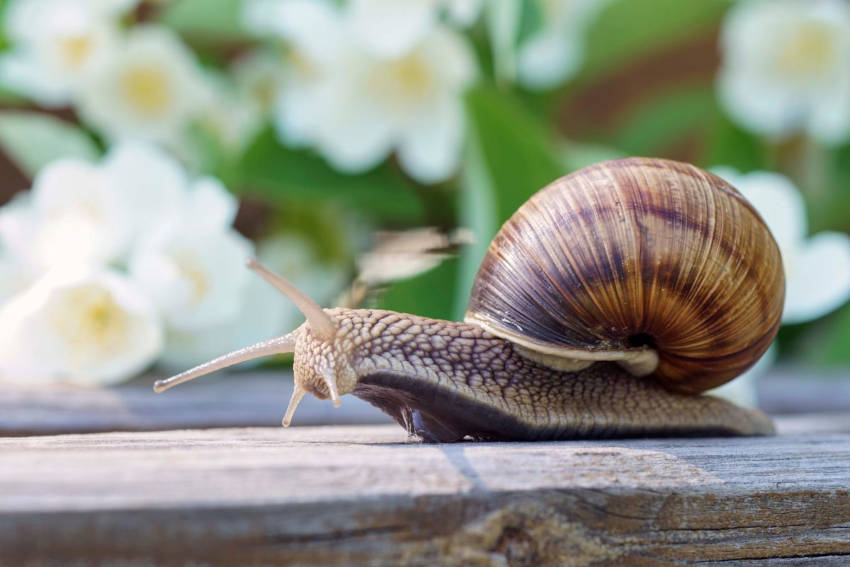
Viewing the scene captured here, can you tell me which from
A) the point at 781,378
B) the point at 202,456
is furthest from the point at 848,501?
the point at 781,378

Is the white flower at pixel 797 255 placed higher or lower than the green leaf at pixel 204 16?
lower

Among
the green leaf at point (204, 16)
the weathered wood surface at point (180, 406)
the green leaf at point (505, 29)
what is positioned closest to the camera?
the weathered wood surface at point (180, 406)

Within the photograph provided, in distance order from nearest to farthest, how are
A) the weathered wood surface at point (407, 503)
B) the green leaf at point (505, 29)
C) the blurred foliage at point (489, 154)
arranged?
the weathered wood surface at point (407, 503) → the green leaf at point (505, 29) → the blurred foliage at point (489, 154)

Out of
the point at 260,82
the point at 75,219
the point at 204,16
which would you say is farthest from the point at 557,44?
the point at 75,219

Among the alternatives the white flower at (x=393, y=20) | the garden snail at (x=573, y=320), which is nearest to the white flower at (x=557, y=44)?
the white flower at (x=393, y=20)

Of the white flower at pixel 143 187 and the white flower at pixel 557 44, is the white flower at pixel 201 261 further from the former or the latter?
the white flower at pixel 557 44
